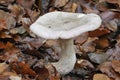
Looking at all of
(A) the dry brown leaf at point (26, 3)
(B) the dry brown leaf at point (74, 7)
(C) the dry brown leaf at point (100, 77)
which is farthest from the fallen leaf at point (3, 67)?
(B) the dry brown leaf at point (74, 7)

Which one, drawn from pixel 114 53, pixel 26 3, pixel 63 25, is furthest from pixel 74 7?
pixel 63 25

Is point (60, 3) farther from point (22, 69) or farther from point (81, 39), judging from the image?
point (22, 69)

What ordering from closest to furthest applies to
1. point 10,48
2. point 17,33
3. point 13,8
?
point 10,48
point 17,33
point 13,8

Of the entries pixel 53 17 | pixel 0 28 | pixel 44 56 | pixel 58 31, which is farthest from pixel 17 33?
pixel 58 31

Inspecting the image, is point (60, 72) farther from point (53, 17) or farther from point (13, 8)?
point (13, 8)

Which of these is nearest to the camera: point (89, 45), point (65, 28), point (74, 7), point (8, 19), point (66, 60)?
point (65, 28)

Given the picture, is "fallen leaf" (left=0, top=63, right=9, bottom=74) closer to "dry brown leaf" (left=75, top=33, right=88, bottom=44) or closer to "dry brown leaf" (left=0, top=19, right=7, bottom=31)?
"dry brown leaf" (left=0, top=19, right=7, bottom=31)

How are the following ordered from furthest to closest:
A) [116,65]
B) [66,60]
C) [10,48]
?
[10,48] < [116,65] < [66,60]

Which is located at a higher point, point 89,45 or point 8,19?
point 8,19
